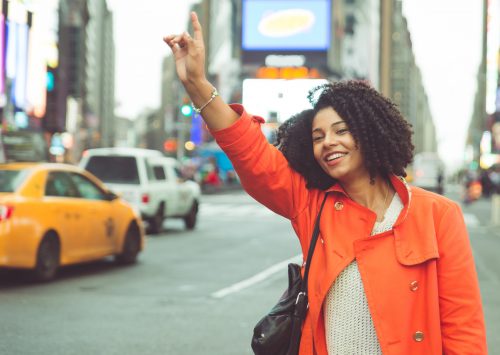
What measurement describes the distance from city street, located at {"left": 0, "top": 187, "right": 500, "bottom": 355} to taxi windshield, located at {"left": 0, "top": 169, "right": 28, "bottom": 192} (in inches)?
44.5

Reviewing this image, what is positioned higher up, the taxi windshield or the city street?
the taxi windshield

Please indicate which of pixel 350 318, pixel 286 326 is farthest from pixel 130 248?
pixel 350 318

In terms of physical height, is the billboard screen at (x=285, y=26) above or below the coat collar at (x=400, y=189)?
above

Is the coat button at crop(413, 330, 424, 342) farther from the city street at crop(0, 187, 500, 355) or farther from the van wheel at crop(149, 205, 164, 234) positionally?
the van wheel at crop(149, 205, 164, 234)

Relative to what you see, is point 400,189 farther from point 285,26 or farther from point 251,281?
point 285,26

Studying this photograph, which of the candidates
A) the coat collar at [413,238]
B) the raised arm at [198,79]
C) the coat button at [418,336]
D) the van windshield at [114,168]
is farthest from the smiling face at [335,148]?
the van windshield at [114,168]

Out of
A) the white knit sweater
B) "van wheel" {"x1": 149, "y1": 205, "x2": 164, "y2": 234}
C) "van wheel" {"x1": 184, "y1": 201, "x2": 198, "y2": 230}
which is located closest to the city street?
"van wheel" {"x1": 149, "y1": 205, "x2": 164, "y2": 234}

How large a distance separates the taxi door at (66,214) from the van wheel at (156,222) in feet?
23.1

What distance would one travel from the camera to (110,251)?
12.2 meters

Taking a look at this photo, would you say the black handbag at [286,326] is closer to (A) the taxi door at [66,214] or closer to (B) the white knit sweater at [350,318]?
(B) the white knit sweater at [350,318]

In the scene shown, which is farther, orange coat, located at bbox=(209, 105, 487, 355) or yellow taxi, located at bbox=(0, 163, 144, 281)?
yellow taxi, located at bbox=(0, 163, 144, 281)

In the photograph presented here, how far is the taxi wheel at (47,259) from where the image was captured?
10.1 meters

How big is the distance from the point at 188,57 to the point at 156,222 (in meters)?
16.1

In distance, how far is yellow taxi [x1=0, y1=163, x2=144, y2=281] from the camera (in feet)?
32.2
